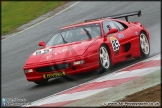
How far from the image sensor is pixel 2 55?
1551 cm

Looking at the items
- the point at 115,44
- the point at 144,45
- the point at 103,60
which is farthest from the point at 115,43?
the point at 144,45

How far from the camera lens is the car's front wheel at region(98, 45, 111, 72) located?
33.0 feet

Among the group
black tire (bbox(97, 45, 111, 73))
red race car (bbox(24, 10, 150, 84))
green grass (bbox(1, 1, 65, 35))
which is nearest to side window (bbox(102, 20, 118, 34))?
red race car (bbox(24, 10, 150, 84))

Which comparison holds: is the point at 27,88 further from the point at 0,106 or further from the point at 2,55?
the point at 2,55

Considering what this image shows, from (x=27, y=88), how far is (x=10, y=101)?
5.45 feet

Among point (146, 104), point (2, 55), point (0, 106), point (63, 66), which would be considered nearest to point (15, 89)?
point (63, 66)

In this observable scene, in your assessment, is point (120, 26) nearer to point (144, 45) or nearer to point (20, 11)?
point (144, 45)

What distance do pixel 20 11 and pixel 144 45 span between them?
1193cm

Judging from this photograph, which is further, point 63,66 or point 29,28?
point 29,28

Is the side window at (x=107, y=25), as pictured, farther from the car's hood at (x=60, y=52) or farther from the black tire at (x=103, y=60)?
the car's hood at (x=60, y=52)

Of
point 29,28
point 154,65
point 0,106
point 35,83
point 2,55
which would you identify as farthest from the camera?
point 29,28

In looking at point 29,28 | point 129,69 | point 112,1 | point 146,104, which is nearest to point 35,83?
point 129,69

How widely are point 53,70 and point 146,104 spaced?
403 cm

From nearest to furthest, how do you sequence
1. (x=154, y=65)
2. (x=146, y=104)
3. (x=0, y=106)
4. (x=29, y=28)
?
(x=146, y=104) → (x=0, y=106) → (x=154, y=65) → (x=29, y=28)
